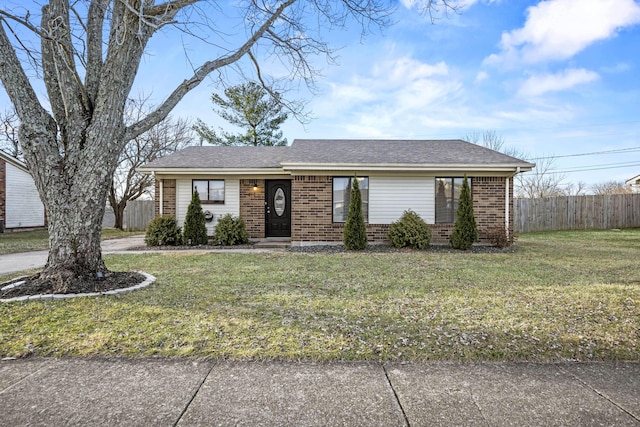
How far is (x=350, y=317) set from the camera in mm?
3584

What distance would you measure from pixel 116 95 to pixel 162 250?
18.0ft

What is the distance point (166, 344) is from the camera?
2873 millimetres

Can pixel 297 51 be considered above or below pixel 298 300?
above

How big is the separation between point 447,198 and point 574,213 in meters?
11.8

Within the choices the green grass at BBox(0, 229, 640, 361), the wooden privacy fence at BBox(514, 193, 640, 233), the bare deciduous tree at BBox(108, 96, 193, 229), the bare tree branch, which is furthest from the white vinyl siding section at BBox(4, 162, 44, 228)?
the wooden privacy fence at BBox(514, 193, 640, 233)

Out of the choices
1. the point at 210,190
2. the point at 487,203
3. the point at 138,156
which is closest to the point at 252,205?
the point at 210,190

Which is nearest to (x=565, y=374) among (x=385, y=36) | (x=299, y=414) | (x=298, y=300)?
(x=299, y=414)

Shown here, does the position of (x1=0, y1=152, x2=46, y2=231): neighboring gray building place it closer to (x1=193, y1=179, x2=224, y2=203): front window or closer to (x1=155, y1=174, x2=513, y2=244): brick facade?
(x1=193, y1=179, x2=224, y2=203): front window

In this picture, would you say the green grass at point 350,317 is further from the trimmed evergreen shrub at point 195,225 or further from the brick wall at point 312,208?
the trimmed evergreen shrub at point 195,225

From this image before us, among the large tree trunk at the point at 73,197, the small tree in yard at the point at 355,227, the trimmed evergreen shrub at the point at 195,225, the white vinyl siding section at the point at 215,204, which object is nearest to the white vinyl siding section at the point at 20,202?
the white vinyl siding section at the point at 215,204

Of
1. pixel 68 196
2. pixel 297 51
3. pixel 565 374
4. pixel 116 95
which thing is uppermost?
pixel 297 51

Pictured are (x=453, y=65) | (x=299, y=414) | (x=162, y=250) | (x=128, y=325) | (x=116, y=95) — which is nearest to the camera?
(x=299, y=414)

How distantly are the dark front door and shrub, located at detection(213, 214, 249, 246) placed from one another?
1215 mm

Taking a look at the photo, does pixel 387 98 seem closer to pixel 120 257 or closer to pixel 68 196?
pixel 120 257
